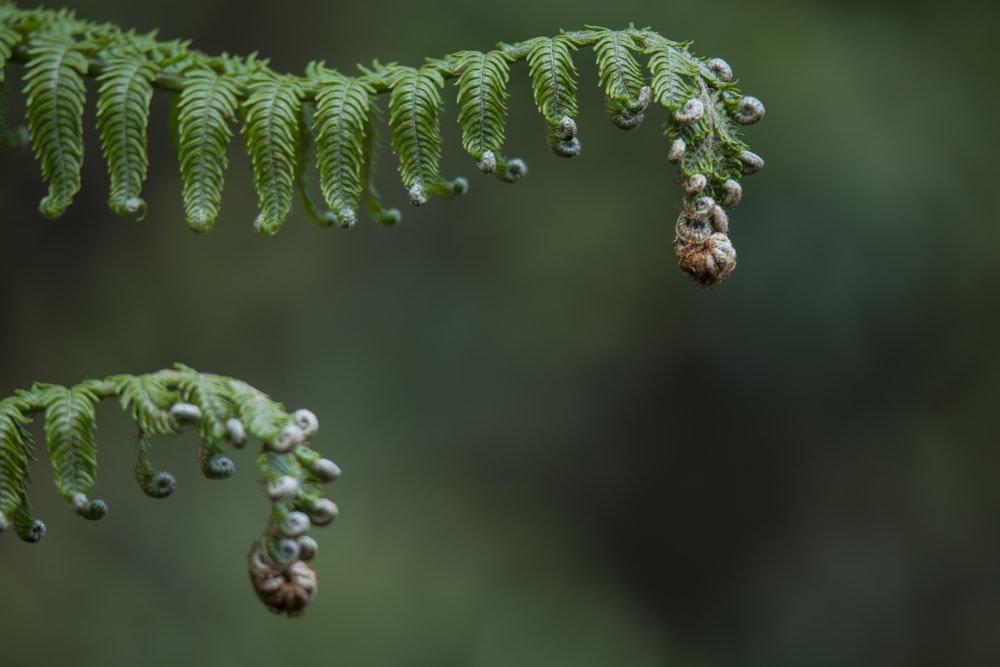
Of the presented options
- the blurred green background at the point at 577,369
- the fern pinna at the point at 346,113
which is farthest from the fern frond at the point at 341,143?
the blurred green background at the point at 577,369

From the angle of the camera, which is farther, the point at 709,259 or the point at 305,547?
the point at 709,259

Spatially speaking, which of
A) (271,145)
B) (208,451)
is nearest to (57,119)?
(271,145)

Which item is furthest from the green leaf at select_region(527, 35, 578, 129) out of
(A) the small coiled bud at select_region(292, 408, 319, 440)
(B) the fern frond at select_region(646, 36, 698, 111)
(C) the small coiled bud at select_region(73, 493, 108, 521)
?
(C) the small coiled bud at select_region(73, 493, 108, 521)

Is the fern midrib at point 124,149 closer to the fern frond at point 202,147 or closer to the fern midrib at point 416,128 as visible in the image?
the fern frond at point 202,147

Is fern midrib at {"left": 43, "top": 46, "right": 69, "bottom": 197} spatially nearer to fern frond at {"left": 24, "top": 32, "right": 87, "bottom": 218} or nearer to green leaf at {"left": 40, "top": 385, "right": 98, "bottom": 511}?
fern frond at {"left": 24, "top": 32, "right": 87, "bottom": 218}

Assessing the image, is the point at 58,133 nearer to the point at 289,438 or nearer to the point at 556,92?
the point at 289,438

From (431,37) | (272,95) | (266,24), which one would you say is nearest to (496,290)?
(431,37)
